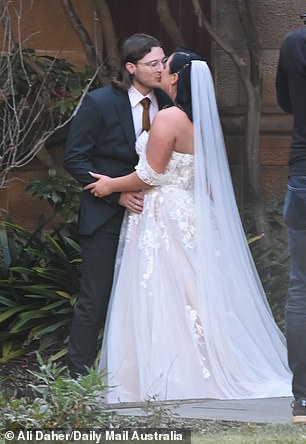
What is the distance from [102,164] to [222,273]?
1.03 m

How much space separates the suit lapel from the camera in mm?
7164

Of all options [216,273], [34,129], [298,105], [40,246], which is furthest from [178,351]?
[34,129]

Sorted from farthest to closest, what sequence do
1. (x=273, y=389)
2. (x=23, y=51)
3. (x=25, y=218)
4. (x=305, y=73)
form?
(x=25, y=218) < (x=23, y=51) < (x=273, y=389) < (x=305, y=73)

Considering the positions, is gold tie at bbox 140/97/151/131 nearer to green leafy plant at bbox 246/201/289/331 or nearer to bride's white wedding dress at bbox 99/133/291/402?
bride's white wedding dress at bbox 99/133/291/402

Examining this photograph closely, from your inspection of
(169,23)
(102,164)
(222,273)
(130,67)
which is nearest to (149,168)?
(102,164)

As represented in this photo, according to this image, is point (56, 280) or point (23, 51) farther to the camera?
point (23, 51)

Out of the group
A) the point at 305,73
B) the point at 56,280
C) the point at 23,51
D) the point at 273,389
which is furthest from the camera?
the point at 23,51

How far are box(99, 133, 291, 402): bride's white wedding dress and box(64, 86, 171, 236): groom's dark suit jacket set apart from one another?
0.13 metres

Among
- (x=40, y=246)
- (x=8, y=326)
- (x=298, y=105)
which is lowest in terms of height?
(x=8, y=326)

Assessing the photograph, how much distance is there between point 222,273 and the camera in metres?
7.11

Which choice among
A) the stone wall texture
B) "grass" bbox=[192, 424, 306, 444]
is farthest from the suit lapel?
the stone wall texture

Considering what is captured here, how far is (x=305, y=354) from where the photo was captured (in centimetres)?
571

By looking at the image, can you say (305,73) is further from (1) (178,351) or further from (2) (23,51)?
(2) (23,51)

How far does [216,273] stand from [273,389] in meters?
0.79
